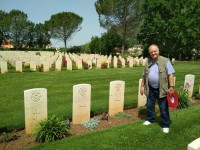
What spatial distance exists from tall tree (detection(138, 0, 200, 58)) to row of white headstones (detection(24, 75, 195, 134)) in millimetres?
28942

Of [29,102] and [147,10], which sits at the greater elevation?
[147,10]

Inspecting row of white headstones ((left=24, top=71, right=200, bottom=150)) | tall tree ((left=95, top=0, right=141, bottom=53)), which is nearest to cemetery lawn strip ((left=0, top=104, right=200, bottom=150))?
row of white headstones ((left=24, top=71, right=200, bottom=150))

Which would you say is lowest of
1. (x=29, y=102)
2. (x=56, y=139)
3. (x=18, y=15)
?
(x=56, y=139)

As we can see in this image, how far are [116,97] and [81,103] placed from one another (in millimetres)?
1335

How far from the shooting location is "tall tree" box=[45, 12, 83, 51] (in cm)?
7306

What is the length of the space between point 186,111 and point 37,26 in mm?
84163

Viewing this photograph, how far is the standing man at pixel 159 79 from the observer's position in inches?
224

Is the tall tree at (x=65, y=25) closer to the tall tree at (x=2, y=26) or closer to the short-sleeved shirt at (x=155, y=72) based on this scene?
the tall tree at (x=2, y=26)

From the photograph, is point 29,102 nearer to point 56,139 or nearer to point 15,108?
point 56,139

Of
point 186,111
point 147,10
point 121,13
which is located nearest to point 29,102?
point 186,111

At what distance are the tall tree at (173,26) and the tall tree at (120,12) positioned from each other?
4.71 m

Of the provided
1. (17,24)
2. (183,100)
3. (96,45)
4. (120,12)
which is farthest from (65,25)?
(183,100)

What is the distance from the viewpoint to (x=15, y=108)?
26.1 feet

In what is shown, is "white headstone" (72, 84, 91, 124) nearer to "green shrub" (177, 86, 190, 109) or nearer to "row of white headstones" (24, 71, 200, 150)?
"row of white headstones" (24, 71, 200, 150)
